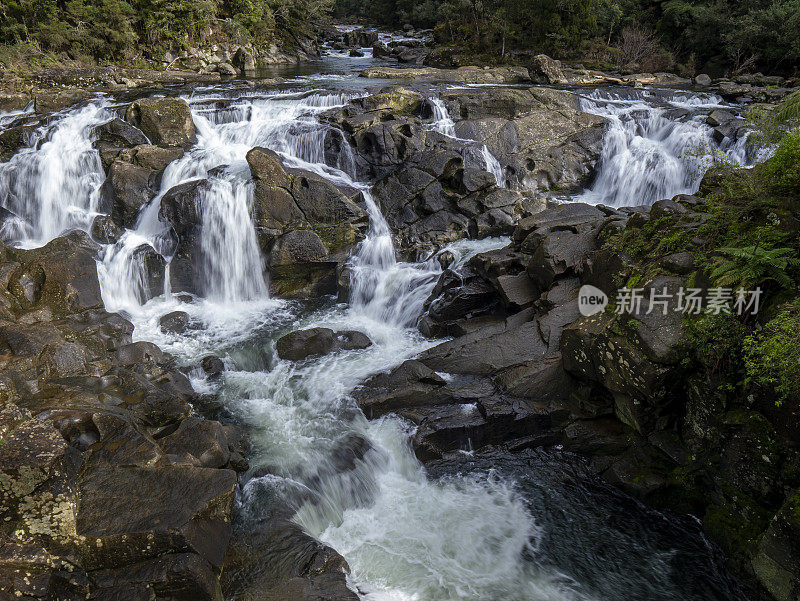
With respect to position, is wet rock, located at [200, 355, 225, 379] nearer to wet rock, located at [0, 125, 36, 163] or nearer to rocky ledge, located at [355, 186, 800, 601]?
rocky ledge, located at [355, 186, 800, 601]

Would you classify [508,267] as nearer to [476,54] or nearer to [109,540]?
[109,540]

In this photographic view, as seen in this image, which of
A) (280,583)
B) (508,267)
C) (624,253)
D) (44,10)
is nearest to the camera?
(280,583)

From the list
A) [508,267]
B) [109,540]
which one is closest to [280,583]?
[109,540]

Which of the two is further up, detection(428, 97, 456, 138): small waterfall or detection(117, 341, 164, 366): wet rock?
detection(428, 97, 456, 138): small waterfall

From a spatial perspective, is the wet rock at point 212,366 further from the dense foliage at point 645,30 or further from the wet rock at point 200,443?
the dense foliage at point 645,30

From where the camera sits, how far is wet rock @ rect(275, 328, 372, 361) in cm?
997

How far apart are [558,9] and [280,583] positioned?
34109mm

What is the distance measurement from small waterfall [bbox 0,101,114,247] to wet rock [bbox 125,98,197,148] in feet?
5.10

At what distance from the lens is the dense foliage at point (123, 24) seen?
2336 cm

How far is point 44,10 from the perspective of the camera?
78.2 feet

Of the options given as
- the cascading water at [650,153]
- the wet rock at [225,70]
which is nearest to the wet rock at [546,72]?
the cascading water at [650,153]

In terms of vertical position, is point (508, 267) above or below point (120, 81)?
below

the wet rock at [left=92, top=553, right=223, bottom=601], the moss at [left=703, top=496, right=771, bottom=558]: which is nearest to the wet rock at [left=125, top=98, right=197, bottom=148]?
the wet rock at [left=92, top=553, right=223, bottom=601]

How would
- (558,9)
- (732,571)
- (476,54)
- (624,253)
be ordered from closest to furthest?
(732,571), (624,253), (558,9), (476,54)
